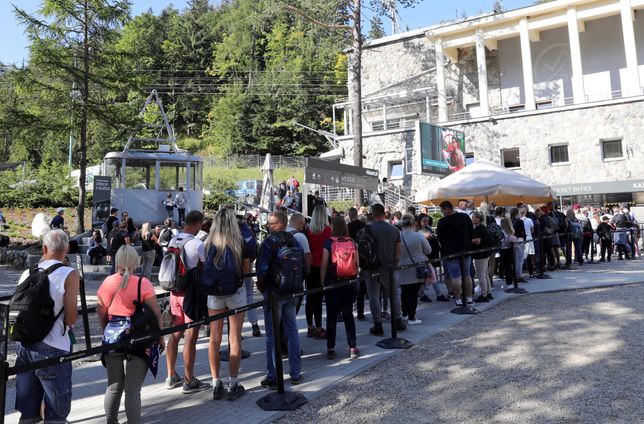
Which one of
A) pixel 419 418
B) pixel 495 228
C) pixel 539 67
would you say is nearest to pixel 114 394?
pixel 419 418

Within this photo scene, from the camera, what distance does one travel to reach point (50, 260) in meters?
3.74

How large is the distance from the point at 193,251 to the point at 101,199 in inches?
535

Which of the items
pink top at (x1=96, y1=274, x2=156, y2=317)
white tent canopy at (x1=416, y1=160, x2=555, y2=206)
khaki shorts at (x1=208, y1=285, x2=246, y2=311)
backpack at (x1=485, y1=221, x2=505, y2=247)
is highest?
white tent canopy at (x1=416, y1=160, x2=555, y2=206)

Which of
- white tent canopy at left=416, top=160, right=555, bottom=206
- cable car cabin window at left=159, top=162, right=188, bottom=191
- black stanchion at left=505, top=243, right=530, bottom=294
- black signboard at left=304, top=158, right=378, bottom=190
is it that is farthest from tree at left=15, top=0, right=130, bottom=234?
black stanchion at left=505, top=243, right=530, bottom=294

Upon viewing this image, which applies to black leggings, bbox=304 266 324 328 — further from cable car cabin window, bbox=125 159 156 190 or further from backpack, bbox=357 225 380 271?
cable car cabin window, bbox=125 159 156 190

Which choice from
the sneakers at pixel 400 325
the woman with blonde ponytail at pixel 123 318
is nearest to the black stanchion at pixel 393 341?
the sneakers at pixel 400 325

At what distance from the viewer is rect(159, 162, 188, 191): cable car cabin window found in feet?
61.8

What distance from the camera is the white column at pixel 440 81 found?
3369 cm

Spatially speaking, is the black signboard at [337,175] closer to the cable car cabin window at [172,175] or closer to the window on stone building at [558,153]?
the cable car cabin window at [172,175]

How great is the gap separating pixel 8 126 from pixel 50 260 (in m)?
16.6

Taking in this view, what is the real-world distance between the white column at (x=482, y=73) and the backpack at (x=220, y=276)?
99.5 ft

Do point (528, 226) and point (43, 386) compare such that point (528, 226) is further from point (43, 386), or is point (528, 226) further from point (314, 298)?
point (43, 386)

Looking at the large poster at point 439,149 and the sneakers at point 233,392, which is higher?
the large poster at point 439,149

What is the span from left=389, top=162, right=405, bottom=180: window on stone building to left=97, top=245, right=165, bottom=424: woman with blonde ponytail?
30.9 meters
